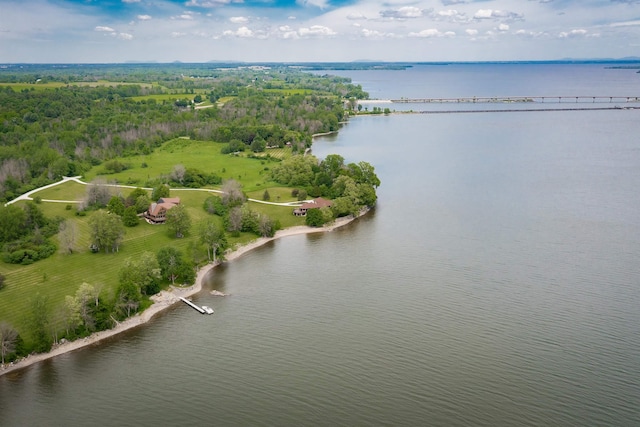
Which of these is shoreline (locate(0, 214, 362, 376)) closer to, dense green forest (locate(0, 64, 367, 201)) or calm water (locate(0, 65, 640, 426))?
calm water (locate(0, 65, 640, 426))

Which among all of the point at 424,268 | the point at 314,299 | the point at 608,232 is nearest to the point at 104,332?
the point at 314,299

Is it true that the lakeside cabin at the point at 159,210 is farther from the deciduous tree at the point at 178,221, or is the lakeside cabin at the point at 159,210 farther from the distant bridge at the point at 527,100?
the distant bridge at the point at 527,100

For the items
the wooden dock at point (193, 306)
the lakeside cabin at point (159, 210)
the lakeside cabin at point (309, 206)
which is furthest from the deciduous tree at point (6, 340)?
the lakeside cabin at point (309, 206)

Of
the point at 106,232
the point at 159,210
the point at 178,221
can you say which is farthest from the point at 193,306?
the point at 159,210

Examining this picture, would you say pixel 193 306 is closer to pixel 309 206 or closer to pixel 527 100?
pixel 309 206

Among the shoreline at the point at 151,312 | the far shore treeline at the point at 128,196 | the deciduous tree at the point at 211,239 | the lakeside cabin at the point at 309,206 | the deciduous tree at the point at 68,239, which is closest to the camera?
the shoreline at the point at 151,312

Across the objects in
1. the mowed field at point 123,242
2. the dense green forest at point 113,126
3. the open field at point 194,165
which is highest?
the dense green forest at point 113,126
